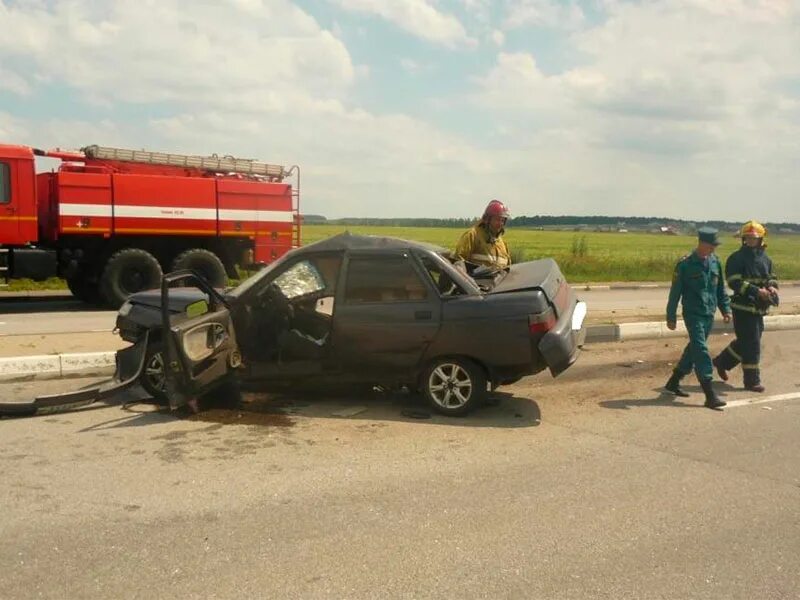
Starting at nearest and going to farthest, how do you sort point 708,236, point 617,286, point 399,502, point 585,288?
1. point 399,502
2. point 708,236
3. point 585,288
4. point 617,286

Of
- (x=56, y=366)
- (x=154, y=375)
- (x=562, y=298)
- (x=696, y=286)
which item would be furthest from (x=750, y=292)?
(x=56, y=366)

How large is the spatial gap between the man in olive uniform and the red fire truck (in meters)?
9.52

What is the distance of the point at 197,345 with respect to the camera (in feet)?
20.6

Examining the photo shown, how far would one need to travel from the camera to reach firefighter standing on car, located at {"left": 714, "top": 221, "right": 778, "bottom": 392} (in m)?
7.87

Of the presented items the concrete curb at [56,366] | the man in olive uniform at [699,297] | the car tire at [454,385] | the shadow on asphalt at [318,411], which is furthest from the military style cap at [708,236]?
the concrete curb at [56,366]

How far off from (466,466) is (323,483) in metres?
1.01

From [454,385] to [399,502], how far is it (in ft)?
7.00

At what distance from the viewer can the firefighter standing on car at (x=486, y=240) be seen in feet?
26.7

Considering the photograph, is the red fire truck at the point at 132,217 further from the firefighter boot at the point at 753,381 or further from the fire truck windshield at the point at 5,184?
the firefighter boot at the point at 753,381

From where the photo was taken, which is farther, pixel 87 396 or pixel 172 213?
pixel 172 213

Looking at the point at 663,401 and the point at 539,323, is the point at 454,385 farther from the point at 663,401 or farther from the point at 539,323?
the point at 663,401

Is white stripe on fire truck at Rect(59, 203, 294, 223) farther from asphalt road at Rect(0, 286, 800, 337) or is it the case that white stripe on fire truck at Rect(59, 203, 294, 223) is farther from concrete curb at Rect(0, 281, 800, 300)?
concrete curb at Rect(0, 281, 800, 300)

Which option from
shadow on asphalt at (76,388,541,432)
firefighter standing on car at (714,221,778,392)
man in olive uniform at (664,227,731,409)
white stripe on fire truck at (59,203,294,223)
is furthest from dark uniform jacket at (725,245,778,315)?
white stripe on fire truck at (59,203,294,223)

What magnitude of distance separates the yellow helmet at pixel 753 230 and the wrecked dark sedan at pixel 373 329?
7.17 feet
